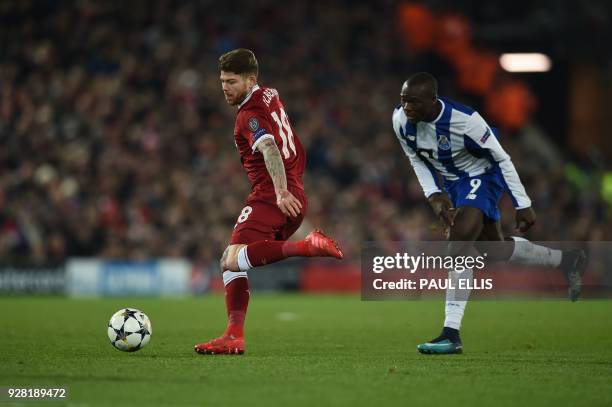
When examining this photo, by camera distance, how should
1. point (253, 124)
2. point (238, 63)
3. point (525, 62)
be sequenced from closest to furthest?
point (253, 124)
point (238, 63)
point (525, 62)

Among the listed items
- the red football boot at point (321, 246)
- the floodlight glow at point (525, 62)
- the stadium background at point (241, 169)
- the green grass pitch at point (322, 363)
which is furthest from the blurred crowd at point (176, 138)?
the red football boot at point (321, 246)

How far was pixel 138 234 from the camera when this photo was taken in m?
20.9

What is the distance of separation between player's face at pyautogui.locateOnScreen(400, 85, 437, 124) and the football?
2721mm

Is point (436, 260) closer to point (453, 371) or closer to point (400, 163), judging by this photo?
point (453, 371)

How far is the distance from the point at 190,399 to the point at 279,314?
29.1 ft

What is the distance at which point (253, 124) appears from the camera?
26.8ft

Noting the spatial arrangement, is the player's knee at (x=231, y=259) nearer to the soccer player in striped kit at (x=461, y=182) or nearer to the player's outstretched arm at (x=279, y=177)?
the player's outstretched arm at (x=279, y=177)

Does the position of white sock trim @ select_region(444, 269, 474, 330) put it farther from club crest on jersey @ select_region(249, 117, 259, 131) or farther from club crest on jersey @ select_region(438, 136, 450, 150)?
club crest on jersey @ select_region(249, 117, 259, 131)

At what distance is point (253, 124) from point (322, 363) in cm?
192

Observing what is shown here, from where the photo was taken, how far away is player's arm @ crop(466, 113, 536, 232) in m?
8.62

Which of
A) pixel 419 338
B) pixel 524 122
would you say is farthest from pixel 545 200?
pixel 419 338

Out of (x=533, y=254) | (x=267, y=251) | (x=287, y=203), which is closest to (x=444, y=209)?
(x=533, y=254)

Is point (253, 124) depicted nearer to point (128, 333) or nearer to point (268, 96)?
point (268, 96)

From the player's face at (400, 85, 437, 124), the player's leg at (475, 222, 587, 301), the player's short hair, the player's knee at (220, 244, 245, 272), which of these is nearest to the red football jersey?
the player's short hair
